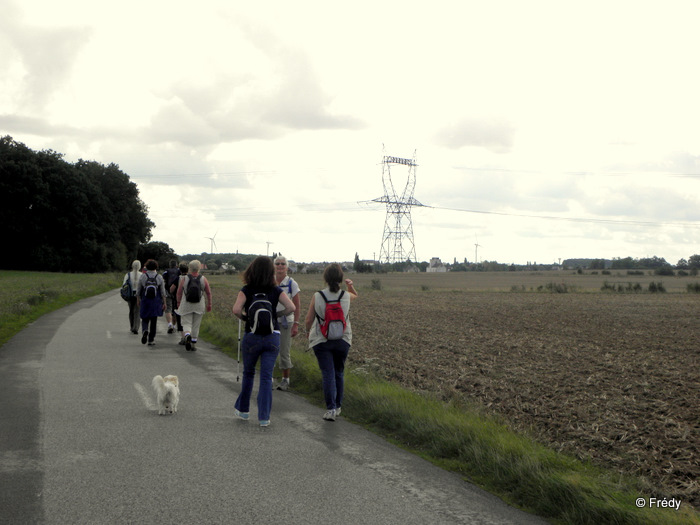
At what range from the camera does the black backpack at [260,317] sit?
757cm

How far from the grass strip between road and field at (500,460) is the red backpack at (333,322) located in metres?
1.15

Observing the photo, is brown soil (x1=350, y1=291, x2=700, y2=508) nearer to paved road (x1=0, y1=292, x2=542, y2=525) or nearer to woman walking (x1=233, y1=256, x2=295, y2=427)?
paved road (x1=0, y1=292, x2=542, y2=525)

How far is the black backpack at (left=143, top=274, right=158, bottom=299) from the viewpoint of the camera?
14602 millimetres

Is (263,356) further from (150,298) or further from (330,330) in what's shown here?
(150,298)

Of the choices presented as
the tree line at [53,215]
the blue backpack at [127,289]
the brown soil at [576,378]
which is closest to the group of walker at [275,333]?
the brown soil at [576,378]

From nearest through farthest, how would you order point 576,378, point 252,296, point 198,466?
point 198,466
point 252,296
point 576,378

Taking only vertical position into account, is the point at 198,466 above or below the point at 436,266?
below

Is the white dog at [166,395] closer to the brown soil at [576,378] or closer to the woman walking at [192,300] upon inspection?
the brown soil at [576,378]

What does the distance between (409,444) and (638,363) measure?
10.4 m

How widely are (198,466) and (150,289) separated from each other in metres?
9.31

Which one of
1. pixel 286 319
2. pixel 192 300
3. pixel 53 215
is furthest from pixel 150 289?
pixel 53 215

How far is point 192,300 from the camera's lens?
13.9m

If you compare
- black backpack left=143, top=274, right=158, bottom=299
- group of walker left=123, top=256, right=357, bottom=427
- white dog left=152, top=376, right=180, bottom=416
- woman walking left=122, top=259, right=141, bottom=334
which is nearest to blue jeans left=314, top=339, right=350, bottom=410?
group of walker left=123, top=256, right=357, bottom=427

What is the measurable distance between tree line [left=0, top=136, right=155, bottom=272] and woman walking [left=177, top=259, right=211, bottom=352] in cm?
6428
